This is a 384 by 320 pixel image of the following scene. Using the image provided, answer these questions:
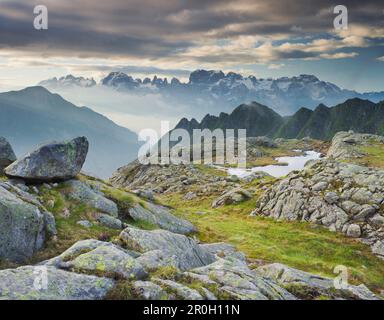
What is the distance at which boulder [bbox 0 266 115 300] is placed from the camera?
49.9 feet

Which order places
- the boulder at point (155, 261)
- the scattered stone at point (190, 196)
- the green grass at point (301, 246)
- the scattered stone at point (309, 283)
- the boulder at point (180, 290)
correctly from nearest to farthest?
the boulder at point (180, 290), the boulder at point (155, 261), the scattered stone at point (309, 283), the green grass at point (301, 246), the scattered stone at point (190, 196)

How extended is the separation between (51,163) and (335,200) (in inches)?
1728

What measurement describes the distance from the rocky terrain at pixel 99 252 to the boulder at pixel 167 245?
75mm

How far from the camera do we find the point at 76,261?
1880cm

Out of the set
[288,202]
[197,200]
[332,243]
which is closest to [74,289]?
[332,243]

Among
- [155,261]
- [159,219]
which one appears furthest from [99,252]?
[159,219]

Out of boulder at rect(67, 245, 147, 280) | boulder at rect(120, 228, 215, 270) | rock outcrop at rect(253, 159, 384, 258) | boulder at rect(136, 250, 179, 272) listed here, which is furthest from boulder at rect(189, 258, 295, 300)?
rock outcrop at rect(253, 159, 384, 258)

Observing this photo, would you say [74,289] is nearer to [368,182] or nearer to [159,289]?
[159,289]

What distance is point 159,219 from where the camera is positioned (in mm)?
45875

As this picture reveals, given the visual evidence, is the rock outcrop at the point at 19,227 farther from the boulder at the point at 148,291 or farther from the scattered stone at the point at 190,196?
the scattered stone at the point at 190,196

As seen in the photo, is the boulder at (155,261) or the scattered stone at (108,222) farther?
the scattered stone at (108,222)

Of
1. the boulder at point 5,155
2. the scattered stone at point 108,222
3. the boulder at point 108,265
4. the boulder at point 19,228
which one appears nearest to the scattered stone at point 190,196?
the boulder at point 5,155

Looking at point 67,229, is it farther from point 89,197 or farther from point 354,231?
point 354,231

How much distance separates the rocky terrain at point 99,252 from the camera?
1666 cm
